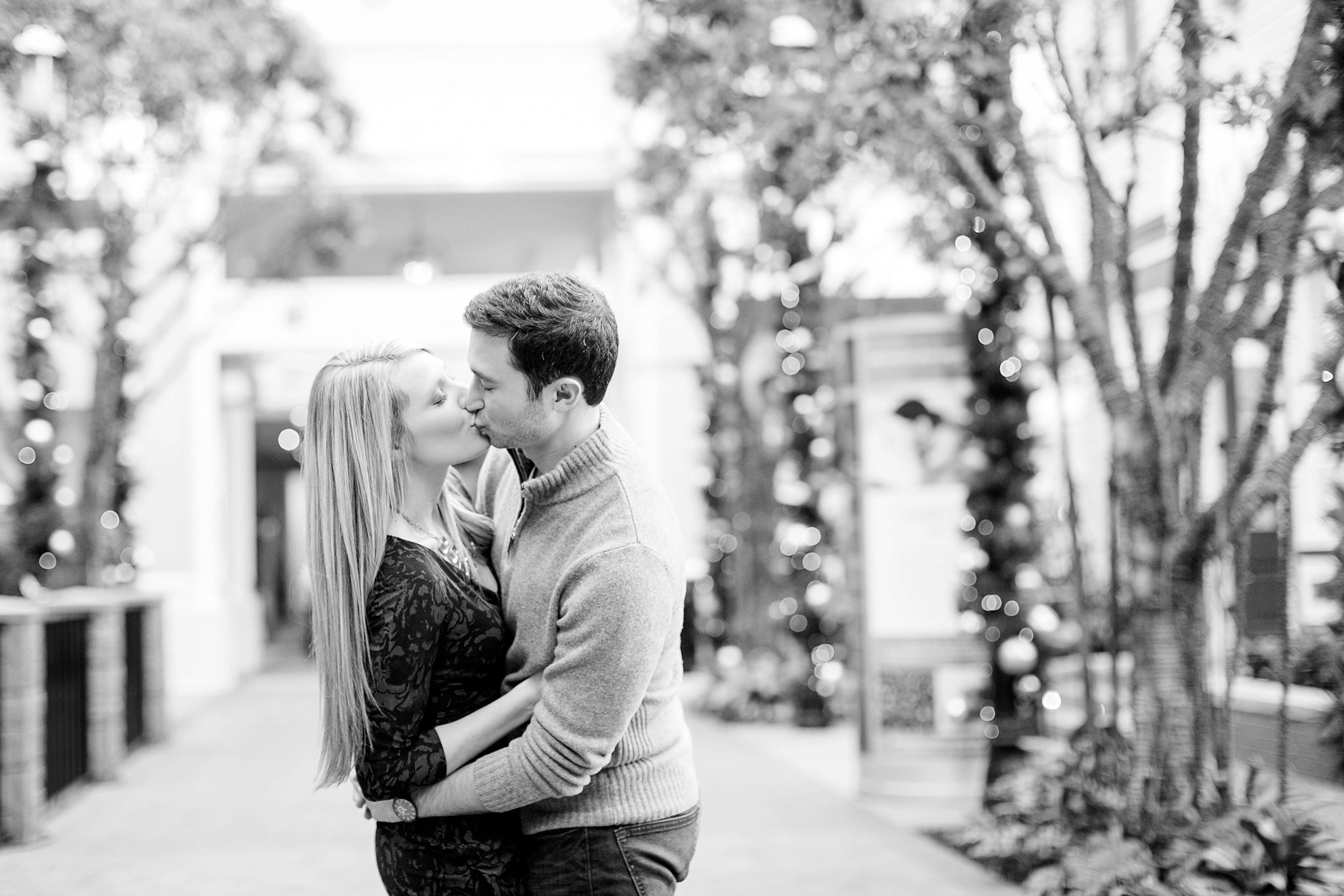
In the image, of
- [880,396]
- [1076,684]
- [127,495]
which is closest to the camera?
[880,396]

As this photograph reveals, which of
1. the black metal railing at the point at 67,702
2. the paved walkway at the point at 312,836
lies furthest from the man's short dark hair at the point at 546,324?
the black metal railing at the point at 67,702

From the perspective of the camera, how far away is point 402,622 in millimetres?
2238

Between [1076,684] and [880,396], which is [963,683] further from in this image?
[1076,684]

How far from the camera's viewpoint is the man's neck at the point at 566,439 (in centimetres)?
230

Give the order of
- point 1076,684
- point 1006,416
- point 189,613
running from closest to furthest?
point 1006,416 → point 1076,684 → point 189,613

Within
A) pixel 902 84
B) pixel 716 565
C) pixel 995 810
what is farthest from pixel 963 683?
pixel 716 565

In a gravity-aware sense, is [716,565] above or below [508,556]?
below

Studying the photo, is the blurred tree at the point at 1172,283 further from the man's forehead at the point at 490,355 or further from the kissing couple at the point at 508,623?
the man's forehead at the point at 490,355

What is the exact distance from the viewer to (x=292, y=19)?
12.0 metres

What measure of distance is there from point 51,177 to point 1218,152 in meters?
8.69

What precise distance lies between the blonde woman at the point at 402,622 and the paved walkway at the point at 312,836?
12.7ft

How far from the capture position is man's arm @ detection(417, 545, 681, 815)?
2166mm

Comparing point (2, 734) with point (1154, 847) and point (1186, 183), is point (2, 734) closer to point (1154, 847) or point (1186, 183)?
point (1154, 847)

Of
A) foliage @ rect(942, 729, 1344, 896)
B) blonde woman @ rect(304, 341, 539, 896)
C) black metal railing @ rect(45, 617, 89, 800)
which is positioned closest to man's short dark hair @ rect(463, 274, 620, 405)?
blonde woman @ rect(304, 341, 539, 896)
